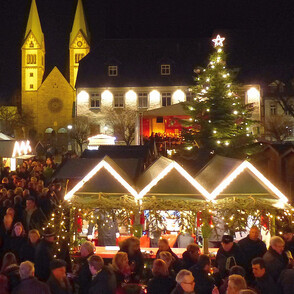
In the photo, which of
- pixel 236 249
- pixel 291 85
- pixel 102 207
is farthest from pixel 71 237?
pixel 291 85

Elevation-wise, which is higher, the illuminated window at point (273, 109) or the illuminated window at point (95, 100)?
the illuminated window at point (95, 100)

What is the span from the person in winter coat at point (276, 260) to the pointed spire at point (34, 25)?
5919cm

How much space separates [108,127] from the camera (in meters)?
45.4

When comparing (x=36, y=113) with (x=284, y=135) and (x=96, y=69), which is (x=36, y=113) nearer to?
(x=96, y=69)

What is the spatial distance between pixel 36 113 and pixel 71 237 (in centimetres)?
5085

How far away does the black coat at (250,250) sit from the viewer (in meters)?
8.49

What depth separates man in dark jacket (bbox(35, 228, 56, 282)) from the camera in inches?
311

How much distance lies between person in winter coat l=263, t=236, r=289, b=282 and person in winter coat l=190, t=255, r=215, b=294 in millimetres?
994

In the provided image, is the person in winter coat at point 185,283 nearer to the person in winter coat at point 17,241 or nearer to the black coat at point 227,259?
the black coat at point 227,259

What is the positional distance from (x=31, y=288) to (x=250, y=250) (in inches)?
167

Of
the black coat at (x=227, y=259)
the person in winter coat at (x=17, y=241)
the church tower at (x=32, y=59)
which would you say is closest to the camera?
the black coat at (x=227, y=259)

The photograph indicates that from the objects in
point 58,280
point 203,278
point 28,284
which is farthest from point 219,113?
point 28,284

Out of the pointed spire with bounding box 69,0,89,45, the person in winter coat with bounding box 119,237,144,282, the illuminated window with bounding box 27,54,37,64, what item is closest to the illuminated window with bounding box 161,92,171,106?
the pointed spire with bounding box 69,0,89,45

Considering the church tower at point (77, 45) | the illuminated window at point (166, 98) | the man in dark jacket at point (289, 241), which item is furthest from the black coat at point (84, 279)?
the church tower at point (77, 45)
